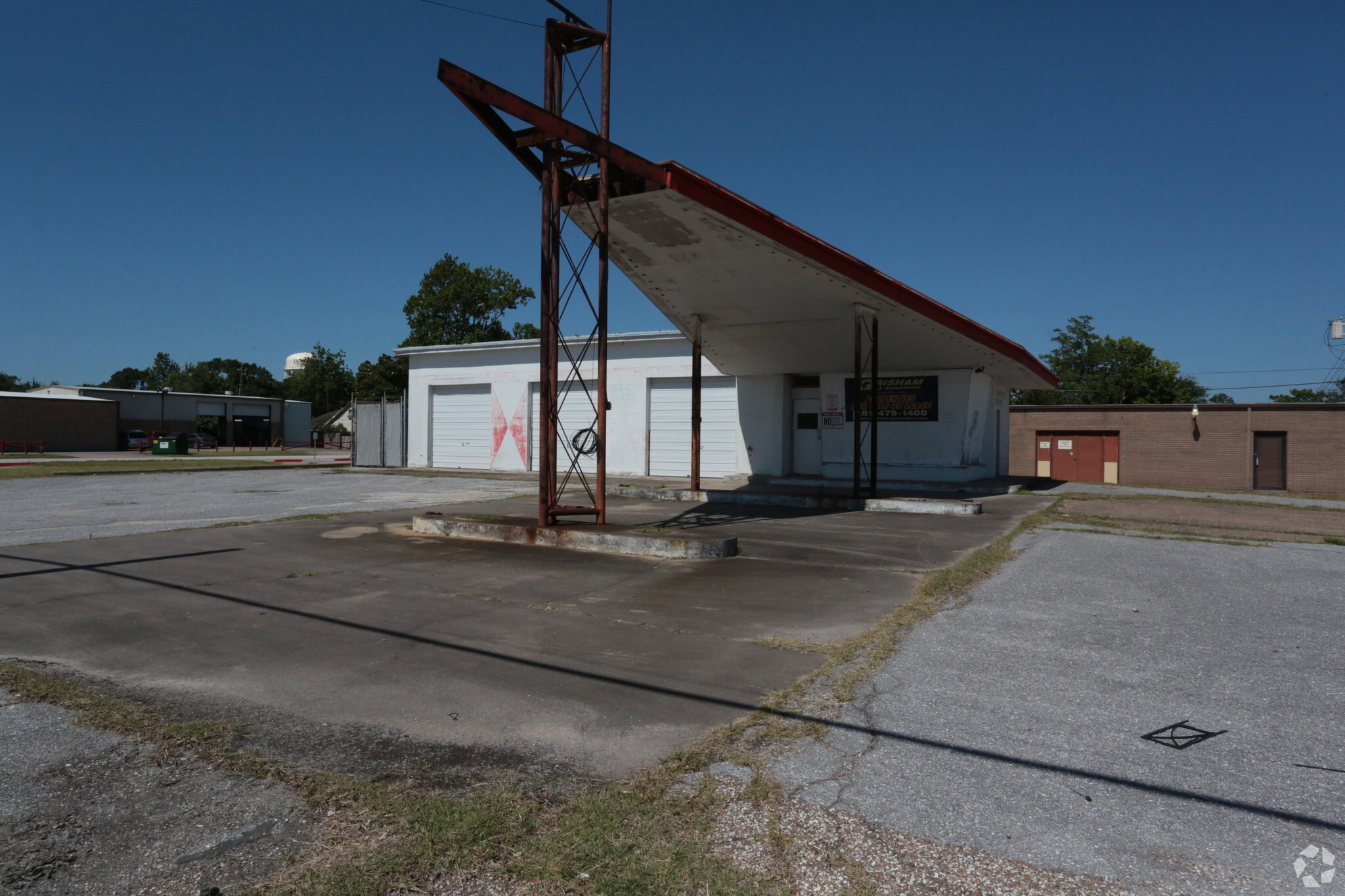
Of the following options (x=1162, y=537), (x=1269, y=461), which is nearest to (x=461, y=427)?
(x=1162, y=537)

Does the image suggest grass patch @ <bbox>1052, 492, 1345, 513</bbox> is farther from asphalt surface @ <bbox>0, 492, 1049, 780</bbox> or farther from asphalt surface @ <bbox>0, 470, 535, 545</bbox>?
asphalt surface @ <bbox>0, 470, 535, 545</bbox>

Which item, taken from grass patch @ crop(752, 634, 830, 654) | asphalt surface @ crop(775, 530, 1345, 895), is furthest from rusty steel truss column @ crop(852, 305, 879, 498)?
grass patch @ crop(752, 634, 830, 654)

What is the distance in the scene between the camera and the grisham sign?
19.8 metres

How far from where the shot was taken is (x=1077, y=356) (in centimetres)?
7738

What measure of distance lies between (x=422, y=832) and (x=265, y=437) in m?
71.7

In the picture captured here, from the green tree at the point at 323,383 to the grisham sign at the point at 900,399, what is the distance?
93368mm

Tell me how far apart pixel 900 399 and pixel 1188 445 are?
54.8ft

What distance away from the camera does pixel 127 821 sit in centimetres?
293

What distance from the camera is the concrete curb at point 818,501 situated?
14.1m

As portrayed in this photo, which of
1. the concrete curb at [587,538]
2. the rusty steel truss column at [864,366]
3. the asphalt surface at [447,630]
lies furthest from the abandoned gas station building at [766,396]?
the asphalt surface at [447,630]

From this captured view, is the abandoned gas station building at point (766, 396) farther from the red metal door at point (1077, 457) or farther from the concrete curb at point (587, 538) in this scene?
the red metal door at point (1077, 457)

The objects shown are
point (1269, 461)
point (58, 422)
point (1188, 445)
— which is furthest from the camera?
point (58, 422)

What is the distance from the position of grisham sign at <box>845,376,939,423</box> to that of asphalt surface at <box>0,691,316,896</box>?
17922 mm

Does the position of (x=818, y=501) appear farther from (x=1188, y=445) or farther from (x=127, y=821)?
(x=1188, y=445)
